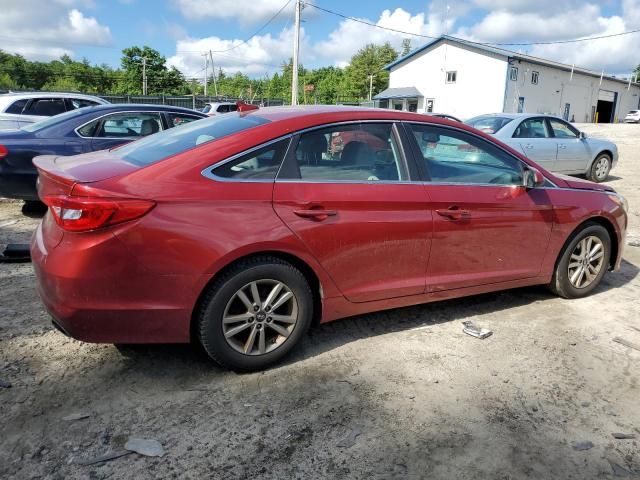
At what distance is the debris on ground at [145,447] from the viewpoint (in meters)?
2.39

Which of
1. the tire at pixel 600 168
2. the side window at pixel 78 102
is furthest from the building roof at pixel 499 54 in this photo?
the side window at pixel 78 102

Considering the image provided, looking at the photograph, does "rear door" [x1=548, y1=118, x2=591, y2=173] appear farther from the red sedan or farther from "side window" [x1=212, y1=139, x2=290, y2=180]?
"side window" [x1=212, y1=139, x2=290, y2=180]

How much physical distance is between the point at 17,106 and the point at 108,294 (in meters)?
10.1

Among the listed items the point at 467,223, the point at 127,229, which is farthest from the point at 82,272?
the point at 467,223

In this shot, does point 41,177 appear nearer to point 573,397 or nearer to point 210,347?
point 210,347

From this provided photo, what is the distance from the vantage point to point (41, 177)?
3076mm

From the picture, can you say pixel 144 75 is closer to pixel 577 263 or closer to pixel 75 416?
pixel 577 263

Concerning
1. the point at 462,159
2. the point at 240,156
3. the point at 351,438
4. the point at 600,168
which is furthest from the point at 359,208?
the point at 600,168

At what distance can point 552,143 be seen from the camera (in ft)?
33.1

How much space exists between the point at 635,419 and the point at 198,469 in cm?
234

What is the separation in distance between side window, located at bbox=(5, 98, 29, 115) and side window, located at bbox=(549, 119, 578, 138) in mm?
10914

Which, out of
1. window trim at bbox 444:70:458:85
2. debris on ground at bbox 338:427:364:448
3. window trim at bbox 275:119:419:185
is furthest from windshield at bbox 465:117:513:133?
window trim at bbox 444:70:458:85

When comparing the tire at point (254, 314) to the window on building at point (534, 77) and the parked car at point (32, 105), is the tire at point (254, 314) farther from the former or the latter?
the window on building at point (534, 77)

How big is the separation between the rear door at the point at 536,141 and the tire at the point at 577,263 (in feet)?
17.3
